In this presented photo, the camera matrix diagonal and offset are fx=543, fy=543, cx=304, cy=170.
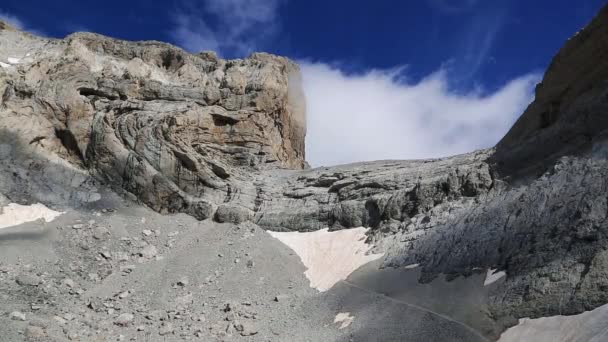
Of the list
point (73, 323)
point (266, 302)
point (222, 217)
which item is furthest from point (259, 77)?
point (73, 323)

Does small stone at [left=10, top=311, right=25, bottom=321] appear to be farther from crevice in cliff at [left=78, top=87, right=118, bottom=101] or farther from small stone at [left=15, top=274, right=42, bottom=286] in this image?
crevice in cliff at [left=78, top=87, right=118, bottom=101]

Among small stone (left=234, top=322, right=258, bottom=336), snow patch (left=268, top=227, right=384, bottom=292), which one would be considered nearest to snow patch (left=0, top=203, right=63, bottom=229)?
snow patch (left=268, top=227, right=384, bottom=292)

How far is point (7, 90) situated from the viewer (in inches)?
1195

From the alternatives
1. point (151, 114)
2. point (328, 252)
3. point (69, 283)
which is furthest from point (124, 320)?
point (151, 114)

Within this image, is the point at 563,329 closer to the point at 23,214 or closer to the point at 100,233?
the point at 100,233

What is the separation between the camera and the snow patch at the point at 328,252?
22594mm

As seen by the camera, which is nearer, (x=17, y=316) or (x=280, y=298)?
(x=17, y=316)

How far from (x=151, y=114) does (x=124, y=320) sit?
1551 centimetres

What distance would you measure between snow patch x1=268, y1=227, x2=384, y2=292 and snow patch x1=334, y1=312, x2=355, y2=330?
118 inches

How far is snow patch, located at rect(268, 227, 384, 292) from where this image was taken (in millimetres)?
22594

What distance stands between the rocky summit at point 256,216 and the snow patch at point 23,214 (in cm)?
12

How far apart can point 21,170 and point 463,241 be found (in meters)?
21.6

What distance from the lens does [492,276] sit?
1638cm

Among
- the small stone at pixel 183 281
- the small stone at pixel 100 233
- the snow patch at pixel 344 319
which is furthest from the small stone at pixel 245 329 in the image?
the small stone at pixel 100 233
